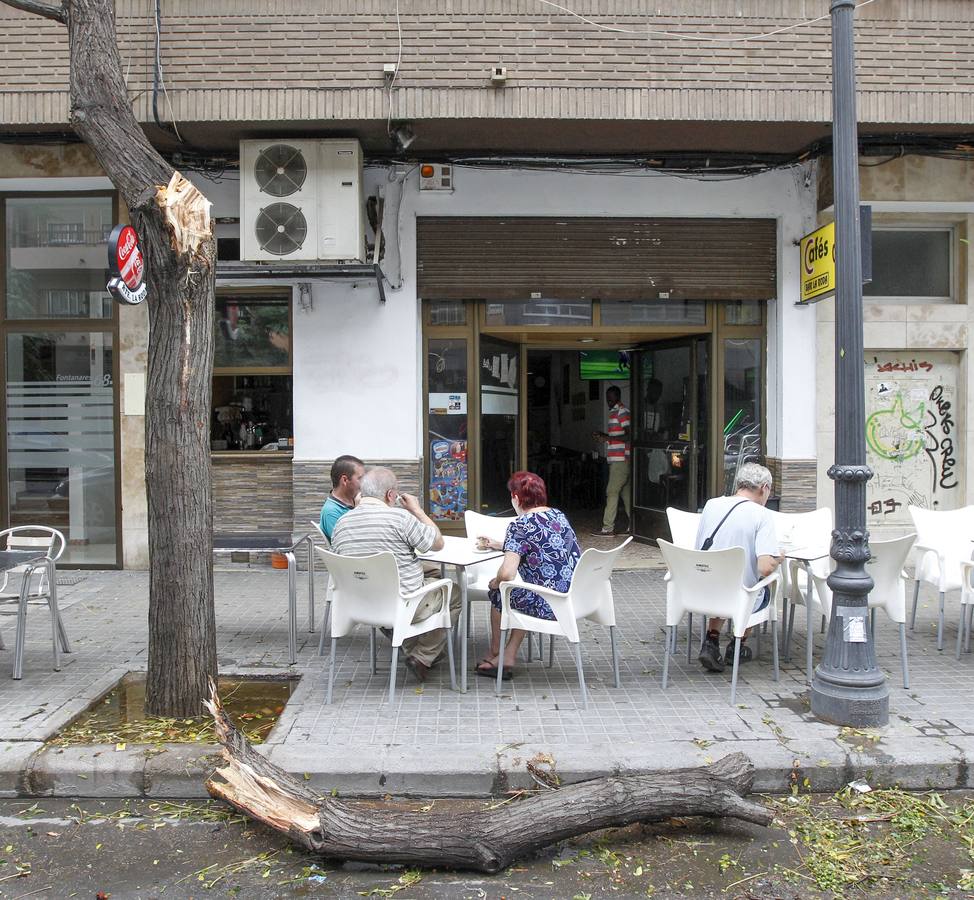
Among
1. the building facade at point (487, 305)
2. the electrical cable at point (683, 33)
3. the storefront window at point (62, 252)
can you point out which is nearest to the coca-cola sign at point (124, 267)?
the building facade at point (487, 305)

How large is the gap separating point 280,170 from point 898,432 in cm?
695

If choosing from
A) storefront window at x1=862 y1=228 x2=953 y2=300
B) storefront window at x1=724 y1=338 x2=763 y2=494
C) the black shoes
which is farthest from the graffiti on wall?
the black shoes

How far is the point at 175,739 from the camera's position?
15.5 ft

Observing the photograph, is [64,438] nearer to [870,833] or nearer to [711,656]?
[711,656]

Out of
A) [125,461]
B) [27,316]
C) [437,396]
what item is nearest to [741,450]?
[437,396]

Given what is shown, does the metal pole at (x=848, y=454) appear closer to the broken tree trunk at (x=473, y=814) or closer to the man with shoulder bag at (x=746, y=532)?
the man with shoulder bag at (x=746, y=532)

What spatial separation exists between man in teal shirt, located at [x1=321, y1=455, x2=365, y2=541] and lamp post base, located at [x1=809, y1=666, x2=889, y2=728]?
10.9 ft

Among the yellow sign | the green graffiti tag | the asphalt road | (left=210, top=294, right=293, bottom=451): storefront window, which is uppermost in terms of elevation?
the yellow sign

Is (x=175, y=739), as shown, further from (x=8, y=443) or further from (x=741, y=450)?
(x=741, y=450)

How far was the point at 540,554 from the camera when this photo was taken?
5.46m

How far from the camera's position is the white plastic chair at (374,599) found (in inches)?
203

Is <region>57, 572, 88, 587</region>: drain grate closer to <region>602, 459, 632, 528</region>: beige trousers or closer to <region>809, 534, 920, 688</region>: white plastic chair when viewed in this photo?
<region>602, 459, 632, 528</region>: beige trousers

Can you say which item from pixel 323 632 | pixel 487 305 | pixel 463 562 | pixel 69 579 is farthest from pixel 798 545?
pixel 69 579

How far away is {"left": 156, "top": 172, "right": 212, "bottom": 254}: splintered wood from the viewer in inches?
188
